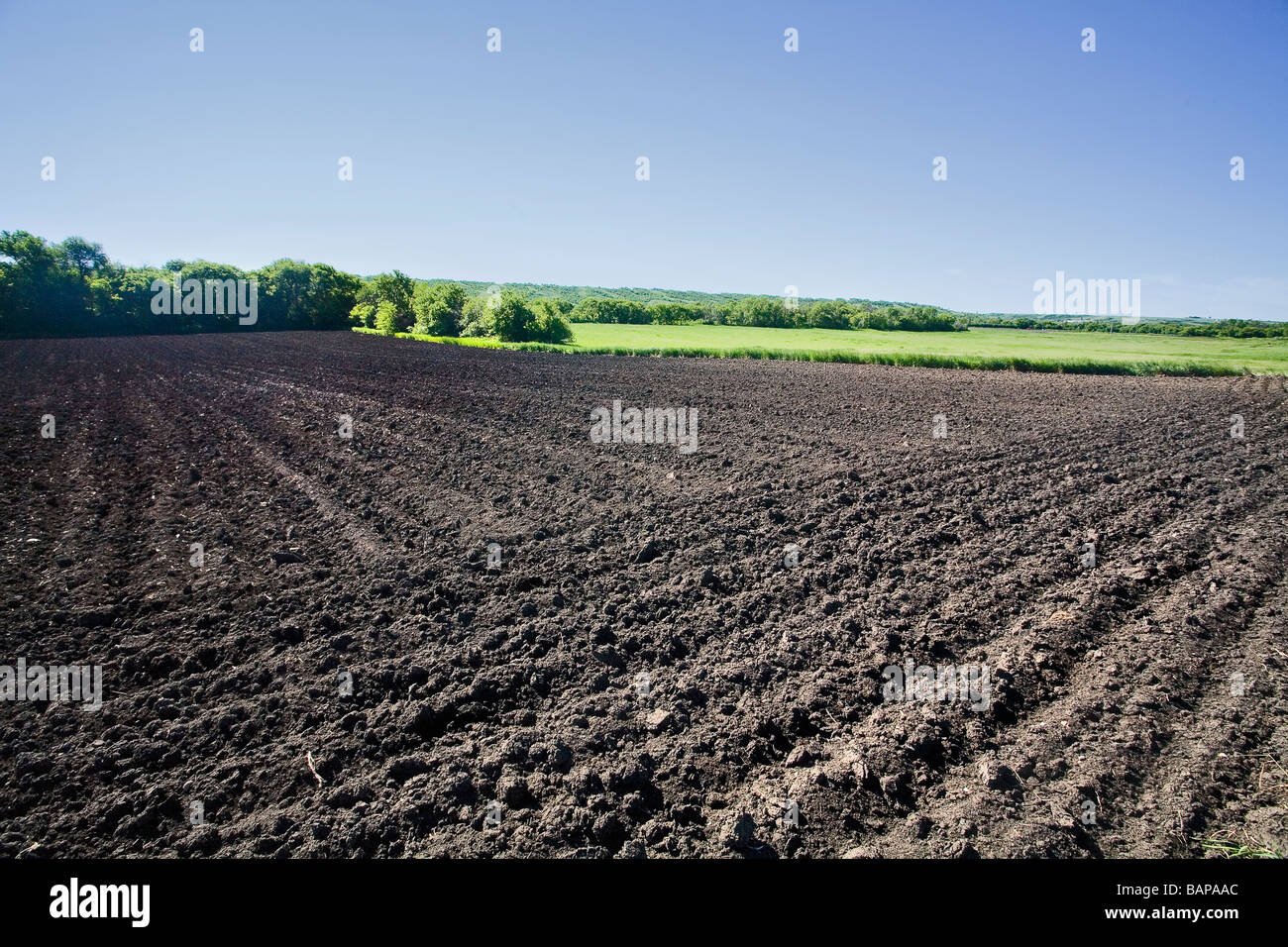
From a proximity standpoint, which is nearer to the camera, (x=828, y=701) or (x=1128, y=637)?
(x=828, y=701)

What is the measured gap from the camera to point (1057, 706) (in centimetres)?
485

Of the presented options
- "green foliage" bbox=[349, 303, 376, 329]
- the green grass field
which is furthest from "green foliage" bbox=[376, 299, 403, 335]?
the green grass field

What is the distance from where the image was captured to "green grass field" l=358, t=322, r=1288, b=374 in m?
33.6

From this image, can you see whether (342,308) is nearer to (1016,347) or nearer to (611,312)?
(611,312)

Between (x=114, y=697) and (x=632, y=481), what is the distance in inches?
293

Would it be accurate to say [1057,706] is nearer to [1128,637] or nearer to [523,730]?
[1128,637]

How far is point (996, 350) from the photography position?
4094 cm

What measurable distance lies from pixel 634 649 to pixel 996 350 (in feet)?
140

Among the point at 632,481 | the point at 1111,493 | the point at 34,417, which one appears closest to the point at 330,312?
the point at 34,417

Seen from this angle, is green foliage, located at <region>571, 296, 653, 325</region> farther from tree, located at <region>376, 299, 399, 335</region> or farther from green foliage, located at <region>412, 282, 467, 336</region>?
tree, located at <region>376, 299, 399, 335</region>

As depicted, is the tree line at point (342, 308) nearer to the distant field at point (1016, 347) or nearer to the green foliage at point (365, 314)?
the green foliage at point (365, 314)

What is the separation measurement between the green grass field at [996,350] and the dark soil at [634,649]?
79.8ft

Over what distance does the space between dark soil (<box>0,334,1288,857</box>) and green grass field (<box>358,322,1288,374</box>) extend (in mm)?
24318
